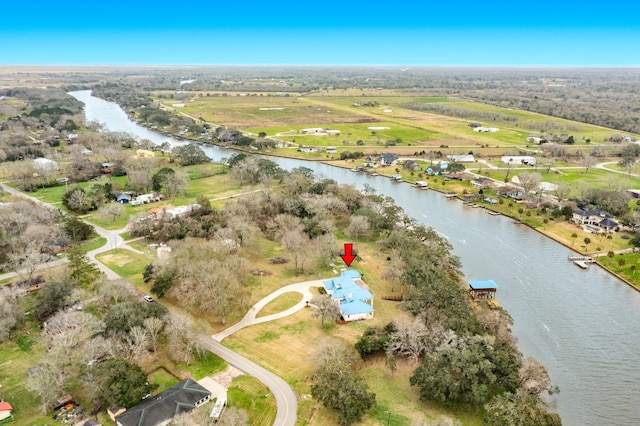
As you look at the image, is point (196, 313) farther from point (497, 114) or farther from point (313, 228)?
point (497, 114)

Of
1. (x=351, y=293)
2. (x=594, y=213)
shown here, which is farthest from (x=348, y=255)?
(x=594, y=213)

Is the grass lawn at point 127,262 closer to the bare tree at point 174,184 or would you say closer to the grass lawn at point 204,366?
the grass lawn at point 204,366

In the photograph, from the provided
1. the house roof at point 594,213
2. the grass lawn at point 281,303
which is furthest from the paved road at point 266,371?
the house roof at point 594,213

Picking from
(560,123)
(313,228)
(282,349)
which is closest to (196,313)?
(282,349)

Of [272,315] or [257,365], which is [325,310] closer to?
[272,315]

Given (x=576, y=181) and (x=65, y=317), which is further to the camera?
(x=576, y=181)
